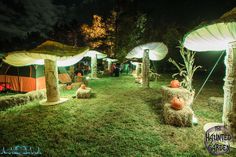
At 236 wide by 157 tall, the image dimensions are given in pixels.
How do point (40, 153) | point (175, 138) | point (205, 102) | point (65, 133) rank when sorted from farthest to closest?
point (205, 102)
point (65, 133)
point (175, 138)
point (40, 153)

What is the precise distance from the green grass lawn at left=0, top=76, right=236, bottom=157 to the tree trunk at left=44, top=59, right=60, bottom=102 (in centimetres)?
69

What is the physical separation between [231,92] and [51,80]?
6321 millimetres

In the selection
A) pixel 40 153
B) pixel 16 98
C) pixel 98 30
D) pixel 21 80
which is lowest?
pixel 40 153

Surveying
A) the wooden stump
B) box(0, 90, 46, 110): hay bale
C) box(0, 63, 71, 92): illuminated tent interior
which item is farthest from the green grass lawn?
box(0, 63, 71, 92): illuminated tent interior

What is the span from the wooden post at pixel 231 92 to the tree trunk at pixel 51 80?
617 centimetres

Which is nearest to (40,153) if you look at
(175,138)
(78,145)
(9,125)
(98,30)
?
(78,145)

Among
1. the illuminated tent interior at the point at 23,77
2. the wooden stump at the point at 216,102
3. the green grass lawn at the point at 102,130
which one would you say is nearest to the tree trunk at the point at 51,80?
the green grass lawn at the point at 102,130

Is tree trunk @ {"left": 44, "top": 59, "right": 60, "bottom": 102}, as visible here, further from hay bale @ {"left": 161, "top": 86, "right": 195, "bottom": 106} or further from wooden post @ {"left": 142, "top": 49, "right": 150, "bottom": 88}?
wooden post @ {"left": 142, "top": 49, "right": 150, "bottom": 88}

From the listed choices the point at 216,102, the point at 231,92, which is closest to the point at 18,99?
the point at 231,92

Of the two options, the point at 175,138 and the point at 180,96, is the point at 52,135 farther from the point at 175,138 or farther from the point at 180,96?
the point at 180,96

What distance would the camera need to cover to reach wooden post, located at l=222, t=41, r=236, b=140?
3682 millimetres

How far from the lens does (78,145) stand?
11.6 feet

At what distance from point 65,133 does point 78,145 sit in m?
0.76

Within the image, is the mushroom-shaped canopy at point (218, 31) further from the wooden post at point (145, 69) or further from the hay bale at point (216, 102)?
the wooden post at point (145, 69)
